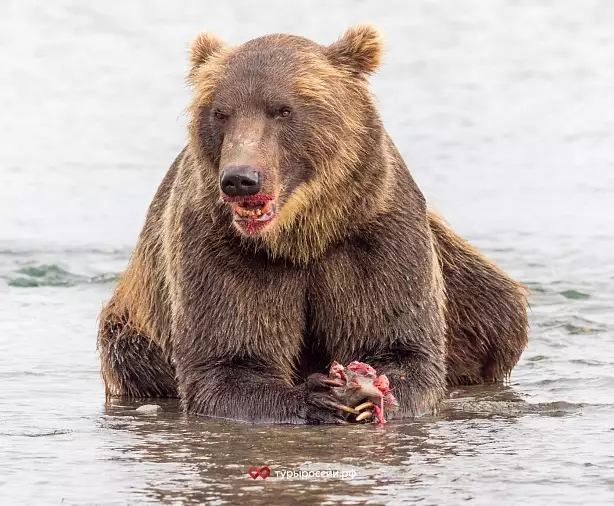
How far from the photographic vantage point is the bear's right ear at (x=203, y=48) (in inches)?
348

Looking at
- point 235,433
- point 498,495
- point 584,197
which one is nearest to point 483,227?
point 584,197

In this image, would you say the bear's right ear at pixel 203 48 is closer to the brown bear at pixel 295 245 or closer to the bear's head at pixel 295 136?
the brown bear at pixel 295 245

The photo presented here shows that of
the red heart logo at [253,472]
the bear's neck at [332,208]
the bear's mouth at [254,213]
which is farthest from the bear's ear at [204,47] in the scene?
the red heart logo at [253,472]

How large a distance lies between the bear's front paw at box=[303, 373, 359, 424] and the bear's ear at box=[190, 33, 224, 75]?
2080 mm

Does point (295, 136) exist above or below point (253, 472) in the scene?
above

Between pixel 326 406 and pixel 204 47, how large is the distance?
231cm

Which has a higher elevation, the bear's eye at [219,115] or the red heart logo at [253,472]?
the bear's eye at [219,115]

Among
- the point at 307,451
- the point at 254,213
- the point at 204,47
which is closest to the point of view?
the point at 307,451

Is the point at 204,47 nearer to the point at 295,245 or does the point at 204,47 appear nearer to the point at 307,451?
the point at 295,245

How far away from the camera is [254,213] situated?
7.89 meters

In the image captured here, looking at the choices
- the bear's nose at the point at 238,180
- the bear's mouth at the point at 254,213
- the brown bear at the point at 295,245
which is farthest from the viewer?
the brown bear at the point at 295,245

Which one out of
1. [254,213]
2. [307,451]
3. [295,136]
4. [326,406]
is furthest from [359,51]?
[307,451]

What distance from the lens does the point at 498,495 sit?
246 inches

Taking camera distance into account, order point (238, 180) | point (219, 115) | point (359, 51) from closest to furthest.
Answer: point (238, 180)
point (219, 115)
point (359, 51)
